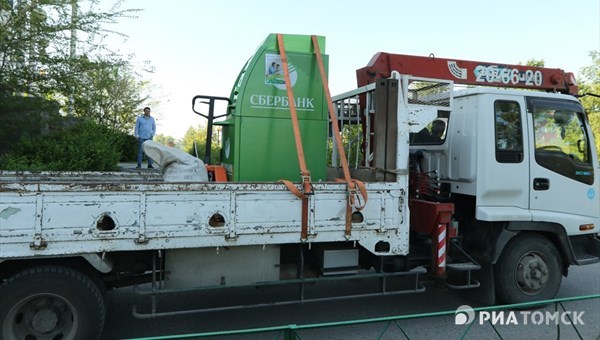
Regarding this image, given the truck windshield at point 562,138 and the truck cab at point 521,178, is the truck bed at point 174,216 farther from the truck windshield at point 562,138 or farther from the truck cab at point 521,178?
the truck windshield at point 562,138

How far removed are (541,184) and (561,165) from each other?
37 cm

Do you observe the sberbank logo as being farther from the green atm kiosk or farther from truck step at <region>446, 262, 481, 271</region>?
truck step at <region>446, 262, 481, 271</region>

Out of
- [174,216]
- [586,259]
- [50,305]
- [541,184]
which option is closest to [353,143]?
[541,184]

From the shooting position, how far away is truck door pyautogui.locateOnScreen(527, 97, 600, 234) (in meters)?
4.66

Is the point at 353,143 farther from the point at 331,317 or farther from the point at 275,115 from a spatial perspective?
the point at 331,317

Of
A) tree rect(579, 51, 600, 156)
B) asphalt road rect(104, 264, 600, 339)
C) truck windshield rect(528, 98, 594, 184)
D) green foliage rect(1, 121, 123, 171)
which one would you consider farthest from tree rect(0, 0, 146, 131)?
tree rect(579, 51, 600, 156)

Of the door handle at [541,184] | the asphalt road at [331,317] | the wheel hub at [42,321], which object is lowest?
the asphalt road at [331,317]

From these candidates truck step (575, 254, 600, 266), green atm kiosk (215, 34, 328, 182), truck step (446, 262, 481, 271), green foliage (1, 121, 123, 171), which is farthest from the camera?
green foliage (1, 121, 123, 171)

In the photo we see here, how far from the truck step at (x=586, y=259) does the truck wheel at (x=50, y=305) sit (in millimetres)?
4856

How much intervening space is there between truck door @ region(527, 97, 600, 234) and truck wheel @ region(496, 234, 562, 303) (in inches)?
11.5

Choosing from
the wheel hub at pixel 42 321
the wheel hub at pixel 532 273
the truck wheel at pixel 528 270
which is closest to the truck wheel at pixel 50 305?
the wheel hub at pixel 42 321

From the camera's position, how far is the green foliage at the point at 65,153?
7.50m

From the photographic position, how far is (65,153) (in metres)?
8.09

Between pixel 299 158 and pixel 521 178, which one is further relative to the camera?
pixel 521 178
